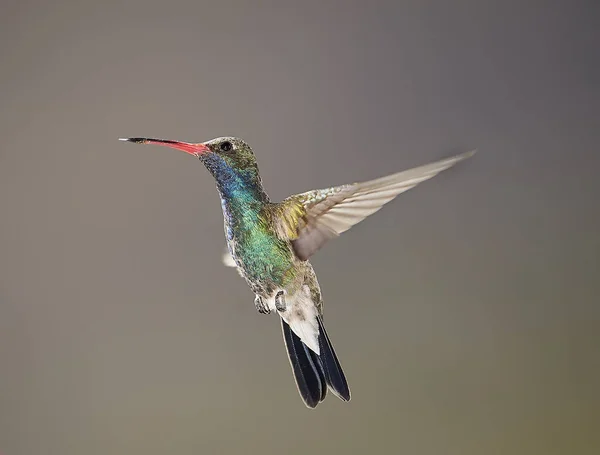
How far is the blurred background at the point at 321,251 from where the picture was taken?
5.06 ft

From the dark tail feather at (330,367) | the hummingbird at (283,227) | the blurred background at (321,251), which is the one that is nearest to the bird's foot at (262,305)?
the hummingbird at (283,227)

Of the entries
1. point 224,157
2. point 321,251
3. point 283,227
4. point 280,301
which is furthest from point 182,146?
point 321,251

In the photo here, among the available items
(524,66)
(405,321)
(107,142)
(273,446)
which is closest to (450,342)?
(405,321)

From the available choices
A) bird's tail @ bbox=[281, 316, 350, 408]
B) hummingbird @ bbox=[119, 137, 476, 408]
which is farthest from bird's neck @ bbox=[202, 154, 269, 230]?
bird's tail @ bbox=[281, 316, 350, 408]

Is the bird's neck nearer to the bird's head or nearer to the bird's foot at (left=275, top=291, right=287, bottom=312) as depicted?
the bird's head

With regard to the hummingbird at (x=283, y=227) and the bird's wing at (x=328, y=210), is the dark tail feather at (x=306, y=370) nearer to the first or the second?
the hummingbird at (x=283, y=227)

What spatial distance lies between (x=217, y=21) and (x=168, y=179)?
1.44ft

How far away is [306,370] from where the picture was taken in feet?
4.20

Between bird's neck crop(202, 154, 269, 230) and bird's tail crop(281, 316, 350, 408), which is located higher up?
bird's neck crop(202, 154, 269, 230)

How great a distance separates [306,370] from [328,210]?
388 mm

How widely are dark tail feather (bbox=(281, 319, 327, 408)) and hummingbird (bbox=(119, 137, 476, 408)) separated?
2 cm

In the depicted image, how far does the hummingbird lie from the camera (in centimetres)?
105

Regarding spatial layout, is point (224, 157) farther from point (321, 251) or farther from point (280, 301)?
point (321, 251)

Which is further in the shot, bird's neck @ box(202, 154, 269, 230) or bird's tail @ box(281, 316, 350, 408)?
bird's tail @ box(281, 316, 350, 408)
